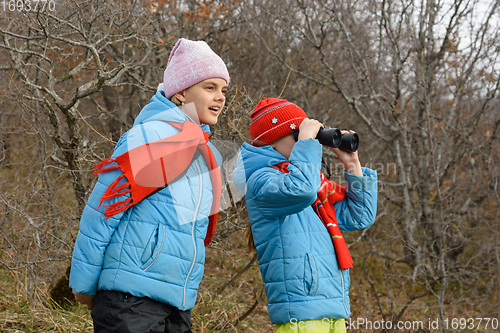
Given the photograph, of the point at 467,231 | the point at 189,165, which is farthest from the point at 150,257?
the point at 467,231

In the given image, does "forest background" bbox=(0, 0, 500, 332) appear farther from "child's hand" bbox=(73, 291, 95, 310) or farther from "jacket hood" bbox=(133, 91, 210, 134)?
"child's hand" bbox=(73, 291, 95, 310)

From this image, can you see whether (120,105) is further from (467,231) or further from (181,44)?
(467,231)

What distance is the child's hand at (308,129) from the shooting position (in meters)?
2.12

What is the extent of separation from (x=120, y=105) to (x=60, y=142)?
12.6 feet

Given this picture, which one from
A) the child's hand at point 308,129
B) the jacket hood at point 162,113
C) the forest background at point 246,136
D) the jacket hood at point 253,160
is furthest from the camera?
the forest background at point 246,136

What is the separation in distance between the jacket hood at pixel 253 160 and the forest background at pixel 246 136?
114 cm

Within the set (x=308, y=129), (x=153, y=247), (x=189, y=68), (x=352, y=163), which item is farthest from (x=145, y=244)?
(x=352, y=163)

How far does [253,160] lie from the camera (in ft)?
7.51

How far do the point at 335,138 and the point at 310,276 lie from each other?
72 cm

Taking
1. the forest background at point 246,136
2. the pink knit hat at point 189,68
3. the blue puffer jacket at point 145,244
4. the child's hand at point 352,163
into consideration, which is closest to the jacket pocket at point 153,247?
the blue puffer jacket at point 145,244

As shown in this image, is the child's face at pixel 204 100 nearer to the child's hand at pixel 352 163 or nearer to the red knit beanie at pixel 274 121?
the red knit beanie at pixel 274 121

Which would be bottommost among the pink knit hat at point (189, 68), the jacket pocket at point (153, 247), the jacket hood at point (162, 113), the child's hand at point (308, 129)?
the jacket pocket at point (153, 247)

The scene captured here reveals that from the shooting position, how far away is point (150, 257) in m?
1.66

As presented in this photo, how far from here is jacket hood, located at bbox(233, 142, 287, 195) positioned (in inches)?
89.2
